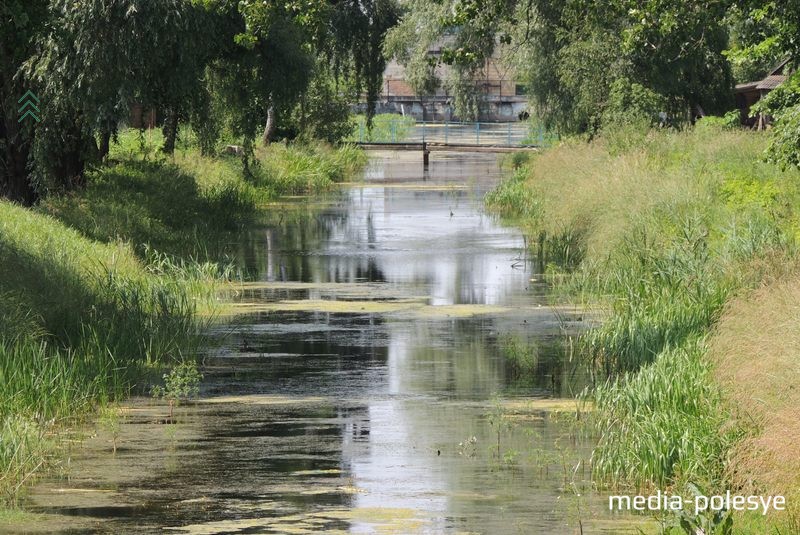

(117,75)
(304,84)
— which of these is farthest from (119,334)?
(304,84)

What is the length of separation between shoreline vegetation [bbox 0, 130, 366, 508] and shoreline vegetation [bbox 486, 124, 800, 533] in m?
4.56

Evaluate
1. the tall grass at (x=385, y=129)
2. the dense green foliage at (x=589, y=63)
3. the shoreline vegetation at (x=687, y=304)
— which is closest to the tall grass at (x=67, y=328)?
the shoreline vegetation at (x=687, y=304)

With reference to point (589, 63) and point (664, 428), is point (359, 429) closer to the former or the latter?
point (664, 428)

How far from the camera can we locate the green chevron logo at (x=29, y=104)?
25.3 m

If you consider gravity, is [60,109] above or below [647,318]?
above

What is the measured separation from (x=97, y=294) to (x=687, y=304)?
6744mm

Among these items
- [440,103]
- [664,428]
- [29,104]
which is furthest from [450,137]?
[664,428]

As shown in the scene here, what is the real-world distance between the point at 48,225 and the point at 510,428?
10.6m

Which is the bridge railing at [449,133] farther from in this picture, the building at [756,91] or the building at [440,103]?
the building at [756,91]

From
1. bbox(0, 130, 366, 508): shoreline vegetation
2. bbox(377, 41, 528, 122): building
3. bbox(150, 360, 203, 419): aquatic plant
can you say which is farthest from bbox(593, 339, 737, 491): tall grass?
bbox(377, 41, 528, 122): building

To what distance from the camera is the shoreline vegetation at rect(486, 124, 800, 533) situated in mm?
10453

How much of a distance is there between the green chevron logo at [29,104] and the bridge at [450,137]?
108 feet

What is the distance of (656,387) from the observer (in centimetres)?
1266

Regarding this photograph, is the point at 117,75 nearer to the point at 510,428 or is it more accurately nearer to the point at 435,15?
the point at 510,428
